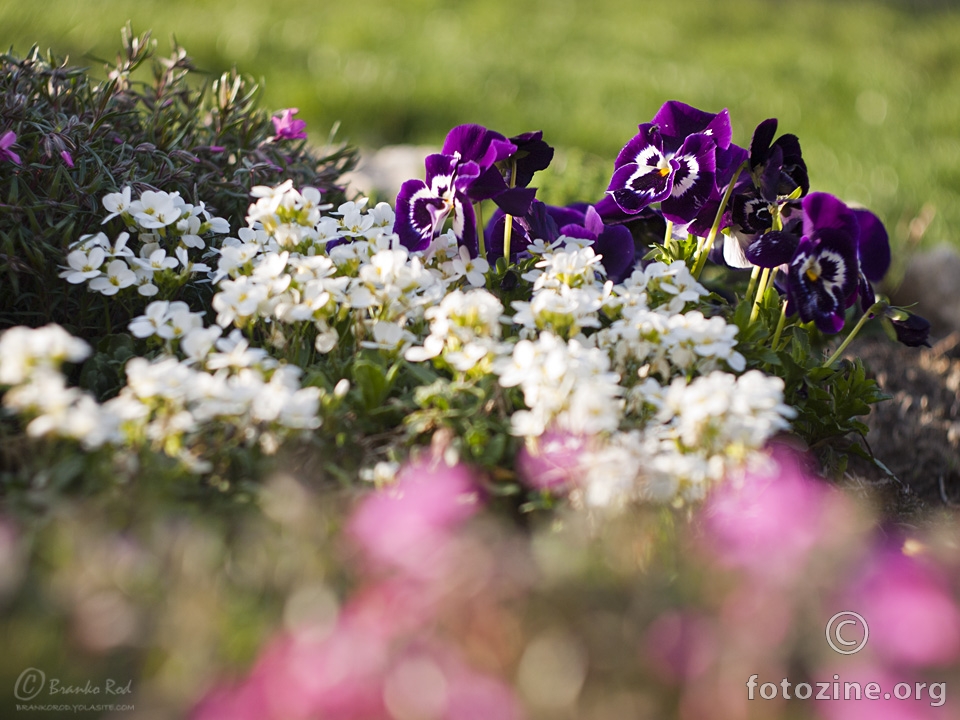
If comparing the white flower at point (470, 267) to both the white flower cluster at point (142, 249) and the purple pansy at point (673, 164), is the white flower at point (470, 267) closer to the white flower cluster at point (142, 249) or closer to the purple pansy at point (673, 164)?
the purple pansy at point (673, 164)

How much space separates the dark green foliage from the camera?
1.90 metres

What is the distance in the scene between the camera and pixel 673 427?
1.57 meters

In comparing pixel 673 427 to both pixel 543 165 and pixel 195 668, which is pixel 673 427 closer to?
pixel 543 165

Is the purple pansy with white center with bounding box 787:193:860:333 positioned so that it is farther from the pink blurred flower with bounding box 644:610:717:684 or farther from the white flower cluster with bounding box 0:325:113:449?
the white flower cluster with bounding box 0:325:113:449

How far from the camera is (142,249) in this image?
1855mm

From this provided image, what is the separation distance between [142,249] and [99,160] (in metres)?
0.29

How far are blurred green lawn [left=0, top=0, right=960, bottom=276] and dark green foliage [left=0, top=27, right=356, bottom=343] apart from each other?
1534 mm

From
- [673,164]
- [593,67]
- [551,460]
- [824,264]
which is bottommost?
[593,67]

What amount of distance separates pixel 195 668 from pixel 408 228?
116cm

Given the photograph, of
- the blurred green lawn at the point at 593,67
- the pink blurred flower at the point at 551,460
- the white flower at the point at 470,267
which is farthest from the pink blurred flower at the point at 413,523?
the blurred green lawn at the point at 593,67

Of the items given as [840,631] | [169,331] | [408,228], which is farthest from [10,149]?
[840,631]

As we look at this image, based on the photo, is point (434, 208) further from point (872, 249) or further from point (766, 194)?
point (872, 249)

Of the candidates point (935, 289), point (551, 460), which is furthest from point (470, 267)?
point (935, 289)

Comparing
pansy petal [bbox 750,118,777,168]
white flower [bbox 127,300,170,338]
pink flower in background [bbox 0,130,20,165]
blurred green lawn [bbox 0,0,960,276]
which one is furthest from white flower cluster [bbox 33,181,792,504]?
blurred green lawn [bbox 0,0,960,276]
